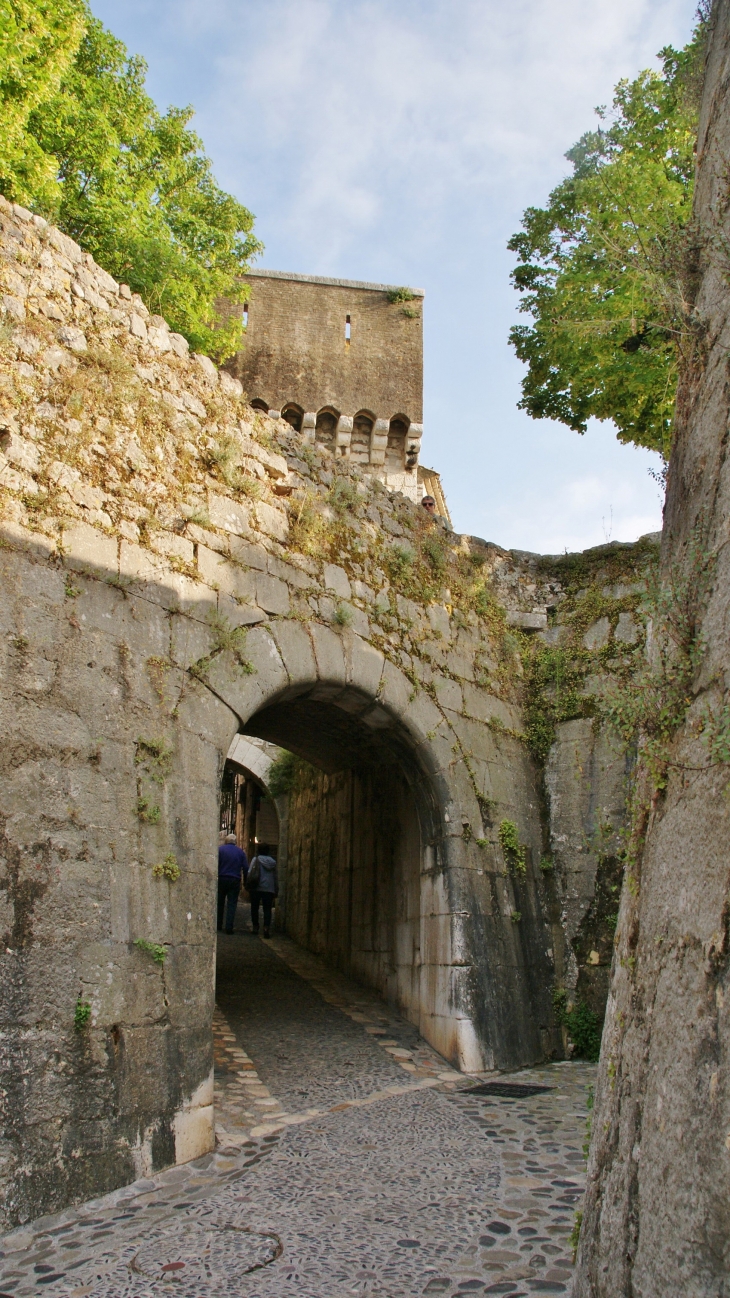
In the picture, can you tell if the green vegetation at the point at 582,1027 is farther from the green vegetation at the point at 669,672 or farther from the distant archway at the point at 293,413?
the distant archway at the point at 293,413

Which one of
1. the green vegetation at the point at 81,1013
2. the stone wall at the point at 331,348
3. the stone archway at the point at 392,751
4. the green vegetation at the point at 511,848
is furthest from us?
the stone wall at the point at 331,348

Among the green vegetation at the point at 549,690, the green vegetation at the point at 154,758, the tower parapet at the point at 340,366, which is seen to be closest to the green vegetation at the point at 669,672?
the green vegetation at the point at 154,758

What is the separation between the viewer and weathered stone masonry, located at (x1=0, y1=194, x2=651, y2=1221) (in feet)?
13.4

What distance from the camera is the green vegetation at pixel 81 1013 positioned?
13.1 feet

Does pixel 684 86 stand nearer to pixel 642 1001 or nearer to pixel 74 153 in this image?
pixel 642 1001

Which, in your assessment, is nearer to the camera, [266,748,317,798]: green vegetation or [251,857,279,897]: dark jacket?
[251,857,279,897]: dark jacket

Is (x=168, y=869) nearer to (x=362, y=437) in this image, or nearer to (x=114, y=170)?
(x=114, y=170)

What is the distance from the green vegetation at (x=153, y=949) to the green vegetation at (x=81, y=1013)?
1.25 feet

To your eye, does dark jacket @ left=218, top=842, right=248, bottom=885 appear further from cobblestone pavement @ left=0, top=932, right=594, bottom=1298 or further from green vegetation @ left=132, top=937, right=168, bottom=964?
green vegetation @ left=132, top=937, right=168, bottom=964

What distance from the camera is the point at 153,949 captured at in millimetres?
4402

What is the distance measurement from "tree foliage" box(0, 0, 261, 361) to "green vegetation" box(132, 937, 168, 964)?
5.97 meters

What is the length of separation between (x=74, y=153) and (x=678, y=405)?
10.6 metres

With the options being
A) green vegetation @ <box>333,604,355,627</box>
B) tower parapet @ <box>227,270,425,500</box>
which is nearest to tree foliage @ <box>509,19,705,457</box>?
green vegetation @ <box>333,604,355,627</box>

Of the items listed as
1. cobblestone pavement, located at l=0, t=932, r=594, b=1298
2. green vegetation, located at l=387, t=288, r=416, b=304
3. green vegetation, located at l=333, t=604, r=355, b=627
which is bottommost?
cobblestone pavement, located at l=0, t=932, r=594, b=1298
